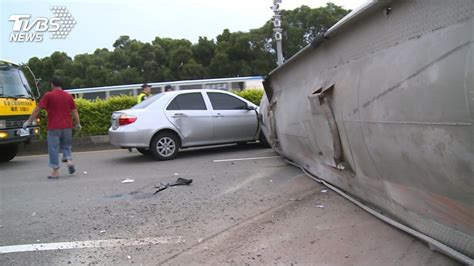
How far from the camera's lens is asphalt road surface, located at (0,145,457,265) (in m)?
3.59

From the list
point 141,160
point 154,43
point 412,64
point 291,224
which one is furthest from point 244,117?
point 154,43

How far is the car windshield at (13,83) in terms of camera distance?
32.6 feet

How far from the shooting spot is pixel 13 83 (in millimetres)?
10242

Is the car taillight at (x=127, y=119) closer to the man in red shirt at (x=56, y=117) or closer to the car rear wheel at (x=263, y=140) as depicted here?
the man in red shirt at (x=56, y=117)

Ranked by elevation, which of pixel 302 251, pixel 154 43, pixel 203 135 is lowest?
pixel 302 251

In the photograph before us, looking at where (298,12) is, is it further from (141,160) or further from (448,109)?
(448,109)

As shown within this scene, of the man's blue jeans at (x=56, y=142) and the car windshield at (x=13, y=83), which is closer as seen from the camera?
the man's blue jeans at (x=56, y=142)

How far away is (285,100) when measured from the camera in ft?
21.5

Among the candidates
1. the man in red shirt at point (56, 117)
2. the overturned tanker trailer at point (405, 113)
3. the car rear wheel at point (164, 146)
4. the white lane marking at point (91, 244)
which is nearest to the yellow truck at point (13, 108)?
the man in red shirt at point (56, 117)

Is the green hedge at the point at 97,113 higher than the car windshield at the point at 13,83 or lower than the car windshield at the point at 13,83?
lower

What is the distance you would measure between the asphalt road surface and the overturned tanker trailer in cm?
34

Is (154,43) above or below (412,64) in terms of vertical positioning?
above

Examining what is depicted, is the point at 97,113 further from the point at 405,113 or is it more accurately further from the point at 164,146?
the point at 405,113

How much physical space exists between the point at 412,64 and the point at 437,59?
269 mm
